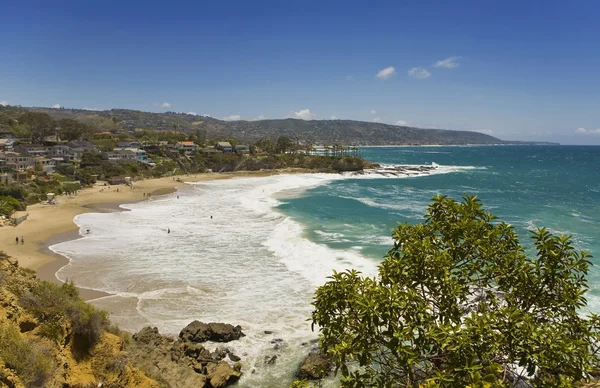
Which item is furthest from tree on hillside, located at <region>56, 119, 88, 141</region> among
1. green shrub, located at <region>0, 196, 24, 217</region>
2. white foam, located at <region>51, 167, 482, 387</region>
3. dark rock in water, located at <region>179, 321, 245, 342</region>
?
dark rock in water, located at <region>179, 321, 245, 342</region>

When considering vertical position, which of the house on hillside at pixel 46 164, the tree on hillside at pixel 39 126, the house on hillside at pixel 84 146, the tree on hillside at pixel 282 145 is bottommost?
the house on hillside at pixel 46 164

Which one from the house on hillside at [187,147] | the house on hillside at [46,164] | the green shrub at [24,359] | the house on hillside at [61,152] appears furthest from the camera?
the house on hillside at [187,147]

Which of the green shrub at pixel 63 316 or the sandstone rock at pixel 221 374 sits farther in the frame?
the sandstone rock at pixel 221 374

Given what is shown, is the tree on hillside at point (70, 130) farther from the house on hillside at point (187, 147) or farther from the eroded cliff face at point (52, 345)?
the eroded cliff face at point (52, 345)

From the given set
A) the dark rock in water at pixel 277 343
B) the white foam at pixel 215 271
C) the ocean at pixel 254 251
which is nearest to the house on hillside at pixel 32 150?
the ocean at pixel 254 251

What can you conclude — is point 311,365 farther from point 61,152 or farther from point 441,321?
point 61,152

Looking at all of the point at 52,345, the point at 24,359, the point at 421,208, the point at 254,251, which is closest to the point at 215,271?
the point at 254,251

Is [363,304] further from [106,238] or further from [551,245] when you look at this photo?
[106,238]
